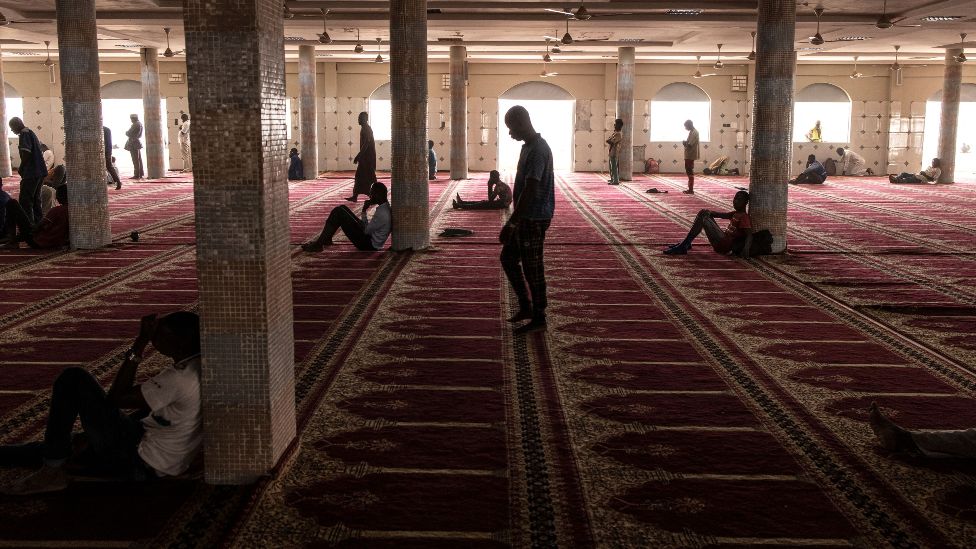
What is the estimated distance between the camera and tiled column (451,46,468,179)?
19.4m

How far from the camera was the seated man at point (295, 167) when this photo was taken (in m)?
19.8

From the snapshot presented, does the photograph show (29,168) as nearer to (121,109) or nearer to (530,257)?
(530,257)

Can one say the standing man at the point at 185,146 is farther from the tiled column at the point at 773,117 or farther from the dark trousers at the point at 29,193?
the tiled column at the point at 773,117

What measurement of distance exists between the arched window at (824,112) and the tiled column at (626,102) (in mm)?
6262

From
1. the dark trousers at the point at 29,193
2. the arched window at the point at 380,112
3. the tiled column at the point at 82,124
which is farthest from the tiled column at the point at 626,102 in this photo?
the tiled column at the point at 82,124

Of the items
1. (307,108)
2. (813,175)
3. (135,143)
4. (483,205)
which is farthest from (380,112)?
(483,205)

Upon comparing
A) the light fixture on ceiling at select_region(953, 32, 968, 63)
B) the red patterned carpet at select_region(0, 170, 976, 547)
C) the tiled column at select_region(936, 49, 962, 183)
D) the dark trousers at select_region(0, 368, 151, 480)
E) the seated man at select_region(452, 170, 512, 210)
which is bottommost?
the red patterned carpet at select_region(0, 170, 976, 547)

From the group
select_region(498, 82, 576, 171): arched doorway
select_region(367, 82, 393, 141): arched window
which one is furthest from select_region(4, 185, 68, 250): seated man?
select_region(367, 82, 393, 141): arched window

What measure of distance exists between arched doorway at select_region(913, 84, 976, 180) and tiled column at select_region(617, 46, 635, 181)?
7.73m

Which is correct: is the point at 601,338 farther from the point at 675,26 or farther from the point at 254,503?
the point at 675,26

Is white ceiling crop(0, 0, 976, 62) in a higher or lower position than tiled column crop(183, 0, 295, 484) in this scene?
higher

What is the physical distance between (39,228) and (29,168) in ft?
2.77

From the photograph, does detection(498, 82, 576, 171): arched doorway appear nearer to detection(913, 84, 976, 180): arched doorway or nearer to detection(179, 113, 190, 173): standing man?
detection(179, 113, 190, 173): standing man

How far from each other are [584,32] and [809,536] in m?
15.5
